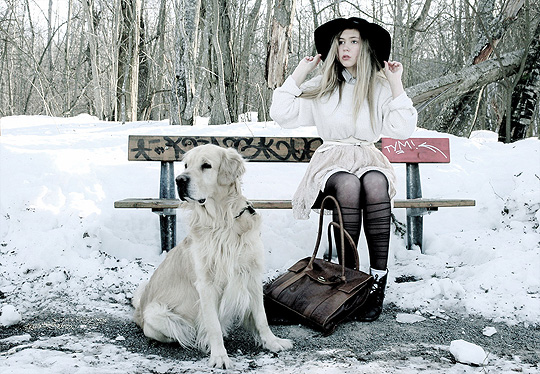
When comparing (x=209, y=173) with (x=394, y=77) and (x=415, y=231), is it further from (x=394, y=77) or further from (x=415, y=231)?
(x=415, y=231)

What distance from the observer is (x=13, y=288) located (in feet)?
10.3

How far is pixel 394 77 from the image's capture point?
10.2 feet

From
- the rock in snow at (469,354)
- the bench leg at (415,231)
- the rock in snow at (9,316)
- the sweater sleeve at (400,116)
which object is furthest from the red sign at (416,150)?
the rock in snow at (9,316)

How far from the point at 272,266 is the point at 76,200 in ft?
6.35

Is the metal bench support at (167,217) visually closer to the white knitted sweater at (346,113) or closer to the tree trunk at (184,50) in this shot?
the white knitted sweater at (346,113)

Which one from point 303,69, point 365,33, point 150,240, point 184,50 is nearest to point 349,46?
point 365,33

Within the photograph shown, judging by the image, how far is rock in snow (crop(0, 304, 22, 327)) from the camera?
2.60 meters

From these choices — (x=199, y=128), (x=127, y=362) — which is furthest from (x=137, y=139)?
(x=199, y=128)

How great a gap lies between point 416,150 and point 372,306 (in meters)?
1.88

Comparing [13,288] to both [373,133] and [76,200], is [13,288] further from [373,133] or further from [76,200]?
[373,133]

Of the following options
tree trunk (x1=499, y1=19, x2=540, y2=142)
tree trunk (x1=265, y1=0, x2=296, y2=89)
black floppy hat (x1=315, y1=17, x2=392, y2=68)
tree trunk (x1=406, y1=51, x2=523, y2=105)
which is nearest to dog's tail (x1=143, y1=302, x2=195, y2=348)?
black floppy hat (x1=315, y1=17, x2=392, y2=68)

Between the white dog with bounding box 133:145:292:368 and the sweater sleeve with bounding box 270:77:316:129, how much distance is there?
84cm

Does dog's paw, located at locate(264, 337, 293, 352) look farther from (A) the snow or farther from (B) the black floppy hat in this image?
(B) the black floppy hat

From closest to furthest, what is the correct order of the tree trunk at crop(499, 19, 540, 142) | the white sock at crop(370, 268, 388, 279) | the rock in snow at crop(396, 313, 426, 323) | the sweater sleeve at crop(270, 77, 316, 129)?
the rock in snow at crop(396, 313, 426, 323), the white sock at crop(370, 268, 388, 279), the sweater sleeve at crop(270, 77, 316, 129), the tree trunk at crop(499, 19, 540, 142)
